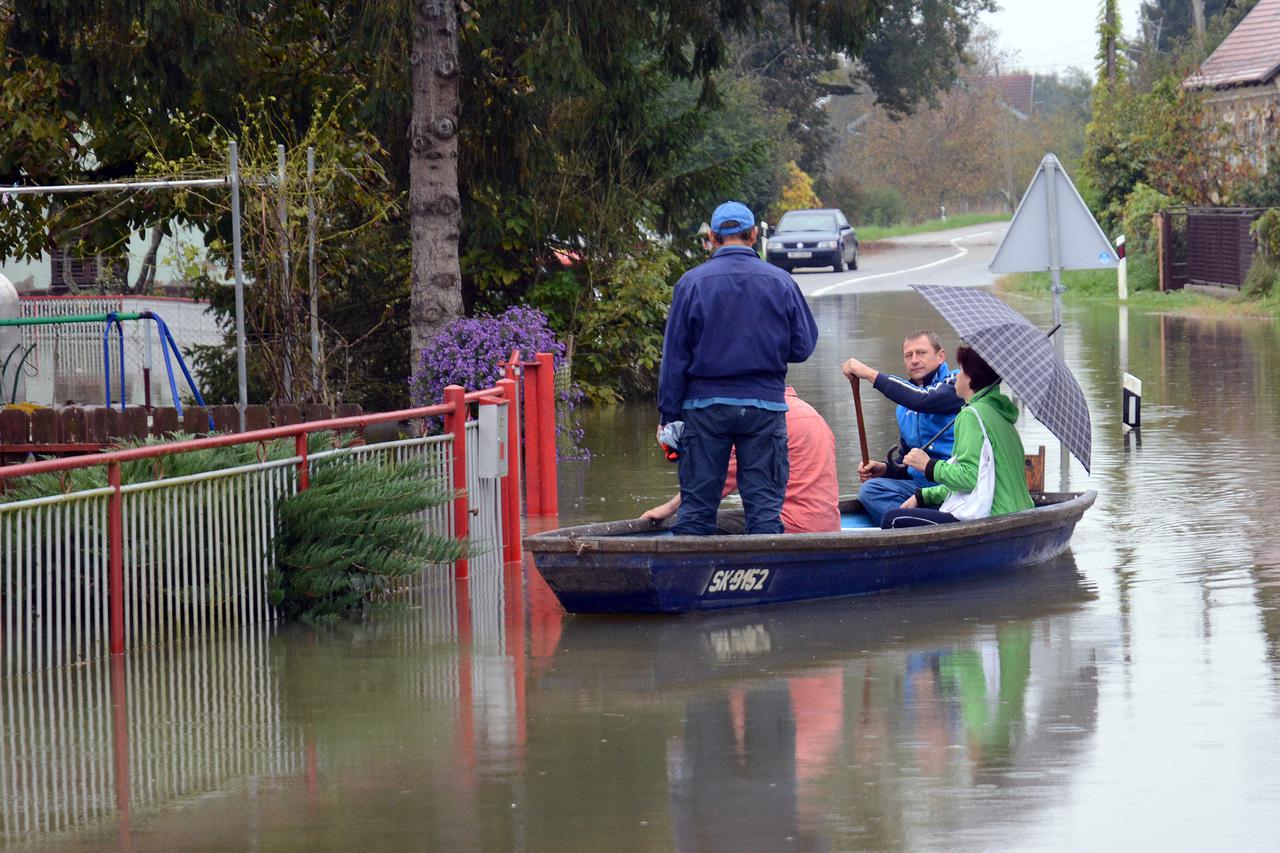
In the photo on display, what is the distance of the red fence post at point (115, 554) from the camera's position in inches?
327

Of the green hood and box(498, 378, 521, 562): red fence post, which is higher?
the green hood

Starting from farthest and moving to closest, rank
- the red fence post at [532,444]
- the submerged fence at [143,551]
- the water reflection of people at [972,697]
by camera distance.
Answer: the red fence post at [532,444] → the submerged fence at [143,551] → the water reflection of people at [972,697]

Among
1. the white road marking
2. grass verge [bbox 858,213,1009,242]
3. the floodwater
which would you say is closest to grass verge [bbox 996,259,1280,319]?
the white road marking

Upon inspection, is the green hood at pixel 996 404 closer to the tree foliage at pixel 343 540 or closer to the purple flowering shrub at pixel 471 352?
the tree foliage at pixel 343 540

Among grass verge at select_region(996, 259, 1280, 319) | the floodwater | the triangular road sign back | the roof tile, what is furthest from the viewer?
the roof tile

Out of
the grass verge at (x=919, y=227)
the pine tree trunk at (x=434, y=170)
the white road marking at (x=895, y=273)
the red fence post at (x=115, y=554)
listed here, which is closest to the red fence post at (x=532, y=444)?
the pine tree trunk at (x=434, y=170)

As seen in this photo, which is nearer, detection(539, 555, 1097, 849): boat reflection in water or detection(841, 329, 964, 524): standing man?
detection(539, 555, 1097, 849): boat reflection in water

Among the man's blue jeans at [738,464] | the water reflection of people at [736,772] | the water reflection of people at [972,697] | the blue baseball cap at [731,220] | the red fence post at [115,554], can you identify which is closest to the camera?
the water reflection of people at [736,772]

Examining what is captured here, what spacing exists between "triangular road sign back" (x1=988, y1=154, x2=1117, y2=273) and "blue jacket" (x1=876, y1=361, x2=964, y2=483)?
2.28m

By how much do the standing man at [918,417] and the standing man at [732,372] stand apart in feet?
4.04

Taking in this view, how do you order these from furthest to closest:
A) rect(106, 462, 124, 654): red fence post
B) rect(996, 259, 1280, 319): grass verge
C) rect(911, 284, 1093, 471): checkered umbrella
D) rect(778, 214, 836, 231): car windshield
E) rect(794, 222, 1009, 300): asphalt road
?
rect(778, 214, 836, 231): car windshield → rect(794, 222, 1009, 300): asphalt road → rect(996, 259, 1280, 319): grass verge → rect(911, 284, 1093, 471): checkered umbrella → rect(106, 462, 124, 654): red fence post

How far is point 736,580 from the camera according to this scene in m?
9.16

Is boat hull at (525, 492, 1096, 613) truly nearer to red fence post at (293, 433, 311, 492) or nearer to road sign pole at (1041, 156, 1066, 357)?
red fence post at (293, 433, 311, 492)

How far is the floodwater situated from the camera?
5.89 meters
